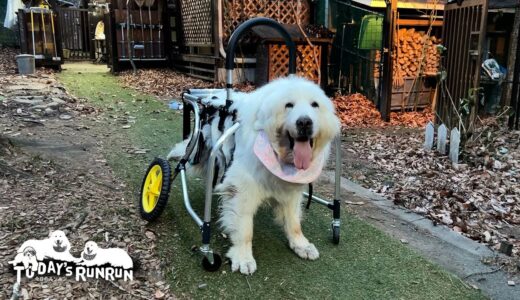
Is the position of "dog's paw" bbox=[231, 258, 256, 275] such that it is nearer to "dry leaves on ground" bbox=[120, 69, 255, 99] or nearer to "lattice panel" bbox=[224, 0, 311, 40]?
"dry leaves on ground" bbox=[120, 69, 255, 99]

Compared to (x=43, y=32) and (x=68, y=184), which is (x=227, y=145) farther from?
(x=43, y=32)

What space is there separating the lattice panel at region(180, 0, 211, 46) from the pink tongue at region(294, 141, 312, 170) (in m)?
8.46

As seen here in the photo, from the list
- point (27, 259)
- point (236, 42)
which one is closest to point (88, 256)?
point (27, 259)

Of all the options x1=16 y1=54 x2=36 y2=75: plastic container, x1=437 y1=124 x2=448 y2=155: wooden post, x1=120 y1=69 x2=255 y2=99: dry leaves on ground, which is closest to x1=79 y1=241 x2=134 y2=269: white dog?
x1=437 y1=124 x2=448 y2=155: wooden post

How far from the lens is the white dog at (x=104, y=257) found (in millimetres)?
2480

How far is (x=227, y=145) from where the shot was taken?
2.98m

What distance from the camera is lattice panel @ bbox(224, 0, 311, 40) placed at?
10008 millimetres

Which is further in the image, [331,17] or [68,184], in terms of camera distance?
[331,17]

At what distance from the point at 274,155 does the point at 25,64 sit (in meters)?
9.57

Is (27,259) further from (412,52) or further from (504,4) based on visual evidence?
(412,52)

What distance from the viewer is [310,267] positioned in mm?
2771

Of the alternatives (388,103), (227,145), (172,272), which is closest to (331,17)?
(388,103)

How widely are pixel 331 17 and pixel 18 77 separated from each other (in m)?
7.17

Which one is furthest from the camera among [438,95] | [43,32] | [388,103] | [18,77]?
[43,32]
